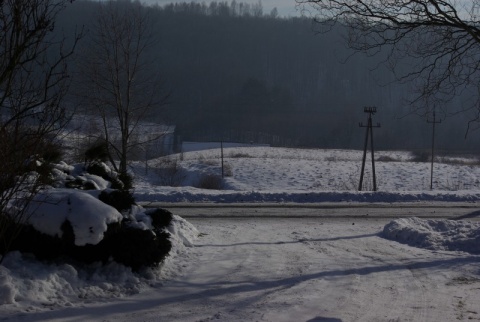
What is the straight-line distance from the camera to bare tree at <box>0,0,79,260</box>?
17.9ft

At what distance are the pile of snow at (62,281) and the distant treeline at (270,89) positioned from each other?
176 feet

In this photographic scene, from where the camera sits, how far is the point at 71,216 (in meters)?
6.61

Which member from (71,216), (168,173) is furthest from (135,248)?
(168,173)

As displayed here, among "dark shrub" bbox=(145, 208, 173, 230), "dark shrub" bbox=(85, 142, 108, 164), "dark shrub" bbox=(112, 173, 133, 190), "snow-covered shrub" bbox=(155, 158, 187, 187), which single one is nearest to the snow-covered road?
"dark shrub" bbox=(145, 208, 173, 230)

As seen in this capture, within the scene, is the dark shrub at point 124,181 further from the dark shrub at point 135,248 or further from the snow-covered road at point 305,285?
the dark shrub at point 135,248

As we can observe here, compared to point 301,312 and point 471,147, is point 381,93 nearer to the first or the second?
point 471,147

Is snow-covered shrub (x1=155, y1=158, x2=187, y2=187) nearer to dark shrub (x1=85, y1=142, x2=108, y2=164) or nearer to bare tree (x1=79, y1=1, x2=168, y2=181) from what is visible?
bare tree (x1=79, y1=1, x2=168, y2=181)

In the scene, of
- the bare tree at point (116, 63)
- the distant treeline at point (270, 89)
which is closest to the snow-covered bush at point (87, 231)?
the bare tree at point (116, 63)

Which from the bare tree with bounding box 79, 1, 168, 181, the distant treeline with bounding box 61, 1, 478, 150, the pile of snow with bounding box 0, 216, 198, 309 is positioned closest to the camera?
the pile of snow with bounding box 0, 216, 198, 309

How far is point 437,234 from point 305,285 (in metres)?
4.98

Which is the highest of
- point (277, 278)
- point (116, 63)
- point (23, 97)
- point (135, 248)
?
point (116, 63)

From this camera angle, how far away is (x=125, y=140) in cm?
1931

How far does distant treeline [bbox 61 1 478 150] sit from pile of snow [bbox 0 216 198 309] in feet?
176

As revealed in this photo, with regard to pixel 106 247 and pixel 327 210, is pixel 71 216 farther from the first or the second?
pixel 327 210
